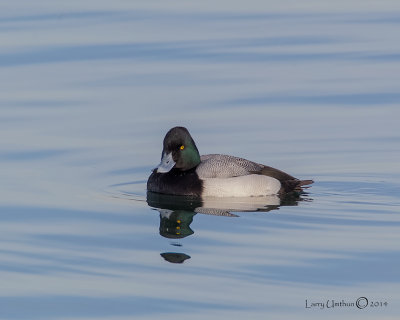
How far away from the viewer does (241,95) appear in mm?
17188

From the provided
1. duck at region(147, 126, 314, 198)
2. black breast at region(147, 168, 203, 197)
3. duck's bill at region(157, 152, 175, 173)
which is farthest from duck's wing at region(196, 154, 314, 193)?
duck's bill at region(157, 152, 175, 173)

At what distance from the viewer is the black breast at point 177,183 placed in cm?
1281

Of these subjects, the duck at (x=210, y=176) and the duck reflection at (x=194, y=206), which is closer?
the duck reflection at (x=194, y=206)

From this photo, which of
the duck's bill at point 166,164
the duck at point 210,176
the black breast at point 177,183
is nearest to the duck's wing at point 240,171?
the duck at point 210,176

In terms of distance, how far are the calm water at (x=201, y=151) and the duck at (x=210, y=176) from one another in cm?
23

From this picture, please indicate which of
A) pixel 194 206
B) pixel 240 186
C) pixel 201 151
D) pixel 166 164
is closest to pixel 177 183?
pixel 166 164

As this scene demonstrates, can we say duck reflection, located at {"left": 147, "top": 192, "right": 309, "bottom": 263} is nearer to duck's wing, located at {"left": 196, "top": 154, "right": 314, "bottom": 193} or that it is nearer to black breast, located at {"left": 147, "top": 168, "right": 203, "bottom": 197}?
black breast, located at {"left": 147, "top": 168, "right": 203, "bottom": 197}

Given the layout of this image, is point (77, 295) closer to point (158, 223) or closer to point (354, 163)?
point (158, 223)

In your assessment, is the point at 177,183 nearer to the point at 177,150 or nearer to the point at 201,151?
the point at 177,150

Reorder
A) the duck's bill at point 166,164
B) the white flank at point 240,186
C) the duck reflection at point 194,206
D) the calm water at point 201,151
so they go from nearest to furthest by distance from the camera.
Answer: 1. the calm water at point 201,151
2. the duck reflection at point 194,206
3. the white flank at point 240,186
4. the duck's bill at point 166,164

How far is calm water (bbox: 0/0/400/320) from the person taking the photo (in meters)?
9.02

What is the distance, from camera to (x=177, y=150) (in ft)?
42.8

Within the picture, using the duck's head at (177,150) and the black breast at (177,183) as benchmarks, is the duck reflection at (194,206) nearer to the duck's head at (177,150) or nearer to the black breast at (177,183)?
the black breast at (177,183)

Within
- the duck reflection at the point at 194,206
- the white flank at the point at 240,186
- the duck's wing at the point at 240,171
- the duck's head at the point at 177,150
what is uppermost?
the duck's head at the point at 177,150
